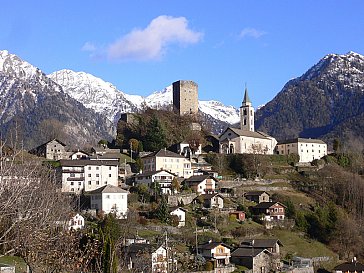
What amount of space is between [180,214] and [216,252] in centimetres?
729

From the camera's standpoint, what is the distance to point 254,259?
144 ft

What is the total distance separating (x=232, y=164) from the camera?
6825 centimetres

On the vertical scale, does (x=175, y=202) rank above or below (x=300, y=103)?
below

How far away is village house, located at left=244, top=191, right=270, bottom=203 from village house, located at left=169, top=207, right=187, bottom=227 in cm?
1101

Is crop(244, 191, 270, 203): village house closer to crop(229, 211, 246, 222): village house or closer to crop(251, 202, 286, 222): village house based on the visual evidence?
crop(251, 202, 286, 222): village house

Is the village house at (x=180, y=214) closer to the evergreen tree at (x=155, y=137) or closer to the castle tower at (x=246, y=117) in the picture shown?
the evergreen tree at (x=155, y=137)

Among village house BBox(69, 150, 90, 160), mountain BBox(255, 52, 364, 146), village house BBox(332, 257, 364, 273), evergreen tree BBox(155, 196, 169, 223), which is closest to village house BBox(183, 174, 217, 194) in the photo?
evergreen tree BBox(155, 196, 169, 223)

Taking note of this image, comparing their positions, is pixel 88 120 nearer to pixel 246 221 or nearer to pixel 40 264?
pixel 246 221

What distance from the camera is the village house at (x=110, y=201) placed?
161 ft

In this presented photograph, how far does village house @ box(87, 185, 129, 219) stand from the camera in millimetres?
49000

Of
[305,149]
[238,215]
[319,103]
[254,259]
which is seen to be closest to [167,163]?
[238,215]

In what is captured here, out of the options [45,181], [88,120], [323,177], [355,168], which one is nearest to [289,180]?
[323,177]

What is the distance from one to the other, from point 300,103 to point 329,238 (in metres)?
132

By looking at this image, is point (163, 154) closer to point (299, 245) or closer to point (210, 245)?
point (299, 245)
